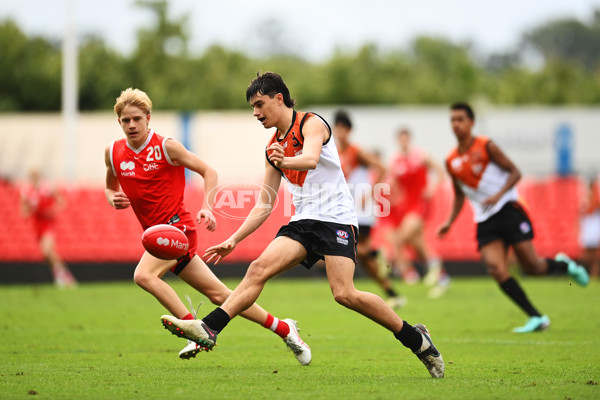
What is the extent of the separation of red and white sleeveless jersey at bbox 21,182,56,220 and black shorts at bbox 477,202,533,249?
11.5 m

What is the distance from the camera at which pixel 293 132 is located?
6980 millimetres

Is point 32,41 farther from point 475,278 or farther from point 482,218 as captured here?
point 482,218

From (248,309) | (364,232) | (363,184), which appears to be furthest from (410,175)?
(248,309)

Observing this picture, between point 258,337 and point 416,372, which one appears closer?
point 416,372

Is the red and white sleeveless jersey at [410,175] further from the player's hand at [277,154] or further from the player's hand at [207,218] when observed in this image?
the player's hand at [277,154]

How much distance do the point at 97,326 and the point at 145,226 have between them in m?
3.42

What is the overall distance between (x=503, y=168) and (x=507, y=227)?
713 millimetres

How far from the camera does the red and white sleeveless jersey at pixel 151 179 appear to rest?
7.94 metres

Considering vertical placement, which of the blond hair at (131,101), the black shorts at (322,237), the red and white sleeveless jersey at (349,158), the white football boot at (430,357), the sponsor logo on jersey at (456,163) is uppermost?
the blond hair at (131,101)

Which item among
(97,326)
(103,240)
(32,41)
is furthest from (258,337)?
(32,41)

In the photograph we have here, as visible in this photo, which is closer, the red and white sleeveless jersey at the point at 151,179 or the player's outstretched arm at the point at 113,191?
the player's outstretched arm at the point at 113,191

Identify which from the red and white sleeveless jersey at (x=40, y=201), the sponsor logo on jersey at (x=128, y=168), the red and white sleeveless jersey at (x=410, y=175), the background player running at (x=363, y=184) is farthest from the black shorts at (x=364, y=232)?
the red and white sleeveless jersey at (x=40, y=201)

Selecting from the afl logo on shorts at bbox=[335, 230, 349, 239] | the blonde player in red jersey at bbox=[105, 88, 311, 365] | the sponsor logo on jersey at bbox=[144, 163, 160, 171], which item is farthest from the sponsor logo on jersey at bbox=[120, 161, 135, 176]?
the afl logo on shorts at bbox=[335, 230, 349, 239]

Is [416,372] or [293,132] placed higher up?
[293,132]
